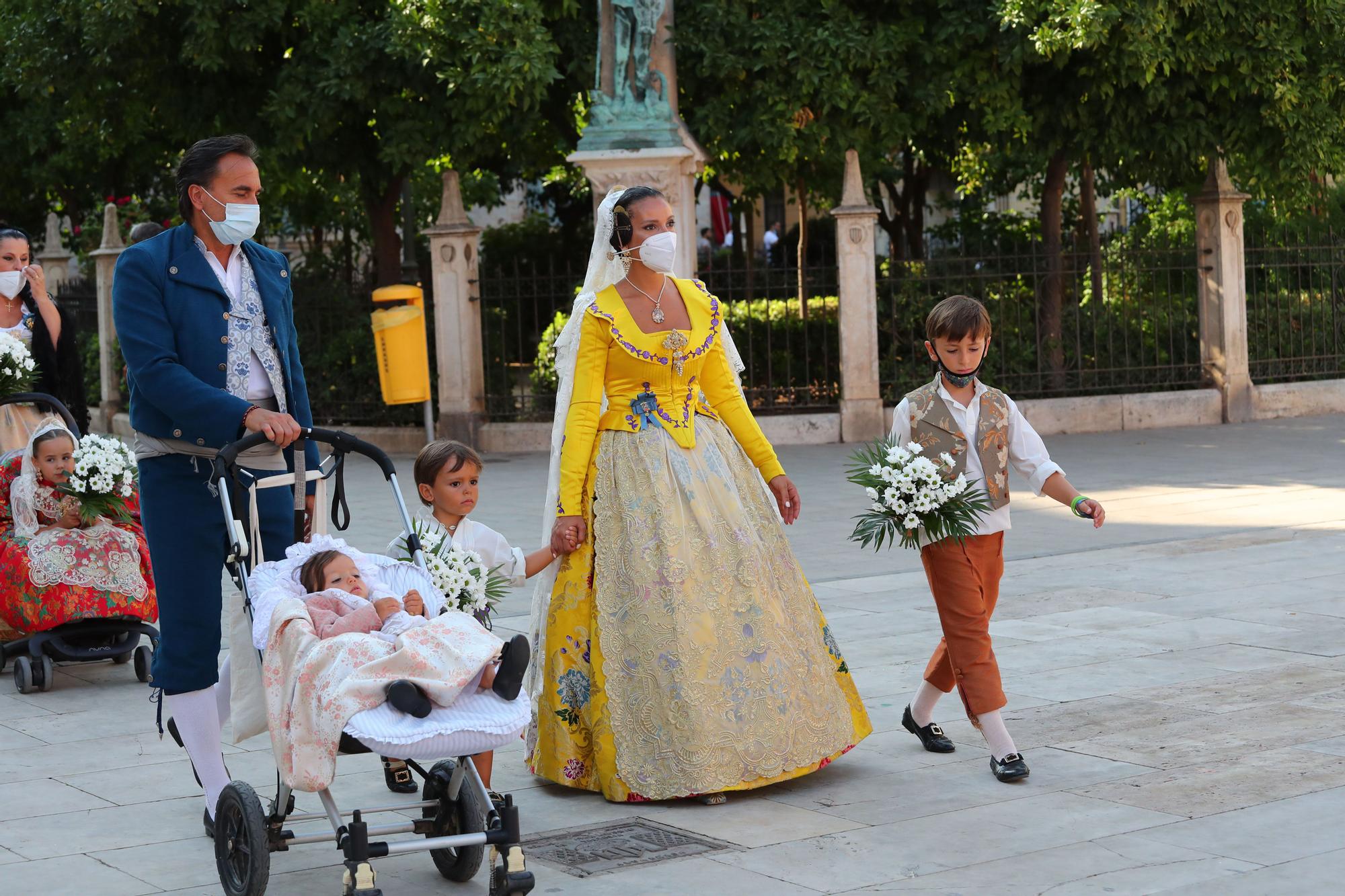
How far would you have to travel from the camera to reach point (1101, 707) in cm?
630

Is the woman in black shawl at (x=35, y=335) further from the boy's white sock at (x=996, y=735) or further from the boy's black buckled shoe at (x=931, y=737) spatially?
the boy's white sock at (x=996, y=735)

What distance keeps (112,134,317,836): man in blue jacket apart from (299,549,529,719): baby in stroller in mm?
485

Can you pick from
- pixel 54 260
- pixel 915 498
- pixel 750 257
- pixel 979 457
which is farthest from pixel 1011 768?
pixel 54 260

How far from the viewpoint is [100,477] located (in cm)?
746

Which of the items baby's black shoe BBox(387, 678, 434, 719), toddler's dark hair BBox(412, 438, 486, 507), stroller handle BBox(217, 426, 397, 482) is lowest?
baby's black shoe BBox(387, 678, 434, 719)

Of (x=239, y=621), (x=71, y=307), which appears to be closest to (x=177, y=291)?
(x=239, y=621)

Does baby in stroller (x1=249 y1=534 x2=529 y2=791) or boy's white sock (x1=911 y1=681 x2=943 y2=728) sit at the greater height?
baby in stroller (x1=249 y1=534 x2=529 y2=791)

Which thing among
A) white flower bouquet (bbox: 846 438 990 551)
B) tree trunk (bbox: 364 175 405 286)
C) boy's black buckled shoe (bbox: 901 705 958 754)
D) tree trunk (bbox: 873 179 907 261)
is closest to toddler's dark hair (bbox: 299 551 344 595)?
white flower bouquet (bbox: 846 438 990 551)

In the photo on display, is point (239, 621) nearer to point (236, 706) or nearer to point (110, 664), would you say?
point (236, 706)

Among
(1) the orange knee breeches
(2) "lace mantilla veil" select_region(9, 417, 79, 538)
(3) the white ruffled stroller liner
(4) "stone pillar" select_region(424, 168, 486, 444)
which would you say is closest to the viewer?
(3) the white ruffled stroller liner

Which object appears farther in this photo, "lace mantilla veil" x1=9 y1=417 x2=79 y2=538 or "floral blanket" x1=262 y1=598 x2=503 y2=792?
"lace mantilla veil" x1=9 y1=417 x2=79 y2=538

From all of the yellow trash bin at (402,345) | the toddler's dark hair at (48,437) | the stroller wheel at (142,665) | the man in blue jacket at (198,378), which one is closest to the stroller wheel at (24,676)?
the stroller wheel at (142,665)

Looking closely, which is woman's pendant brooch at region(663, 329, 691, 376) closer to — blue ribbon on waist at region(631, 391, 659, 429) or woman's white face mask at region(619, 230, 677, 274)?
blue ribbon on waist at region(631, 391, 659, 429)

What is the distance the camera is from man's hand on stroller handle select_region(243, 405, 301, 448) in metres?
4.52
